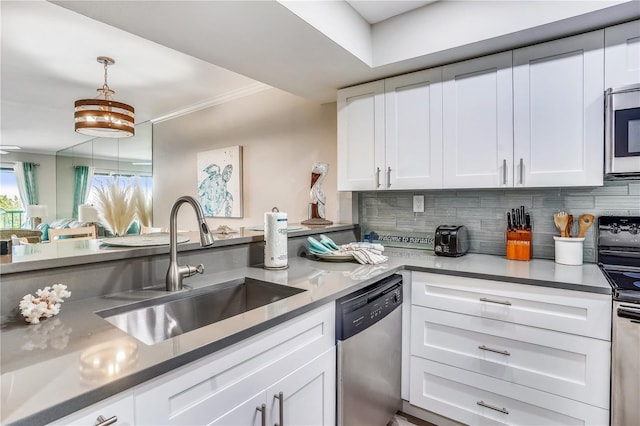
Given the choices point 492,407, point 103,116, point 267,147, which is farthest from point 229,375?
point 267,147

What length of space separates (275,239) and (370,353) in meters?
0.69

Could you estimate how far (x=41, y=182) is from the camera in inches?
297

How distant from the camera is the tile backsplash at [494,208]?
1747 mm

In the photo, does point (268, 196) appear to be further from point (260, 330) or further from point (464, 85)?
point (260, 330)

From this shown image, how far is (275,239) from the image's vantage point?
5.41ft

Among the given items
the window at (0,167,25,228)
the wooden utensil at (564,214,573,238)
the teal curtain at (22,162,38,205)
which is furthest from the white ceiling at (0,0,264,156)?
the window at (0,167,25,228)

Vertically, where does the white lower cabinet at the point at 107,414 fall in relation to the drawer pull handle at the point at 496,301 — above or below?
above

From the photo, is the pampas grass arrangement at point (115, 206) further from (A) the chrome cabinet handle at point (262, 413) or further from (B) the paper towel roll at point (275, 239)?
(A) the chrome cabinet handle at point (262, 413)

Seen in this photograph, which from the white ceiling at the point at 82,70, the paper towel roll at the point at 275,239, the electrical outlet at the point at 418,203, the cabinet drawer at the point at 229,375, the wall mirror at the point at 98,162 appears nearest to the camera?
the cabinet drawer at the point at 229,375

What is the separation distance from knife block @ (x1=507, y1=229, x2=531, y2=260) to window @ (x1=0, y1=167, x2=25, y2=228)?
935 cm

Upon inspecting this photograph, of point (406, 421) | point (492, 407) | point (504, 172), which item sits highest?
point (504, 172)

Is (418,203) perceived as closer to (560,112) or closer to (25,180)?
(560,112)

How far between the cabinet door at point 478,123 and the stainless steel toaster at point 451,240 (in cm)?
28

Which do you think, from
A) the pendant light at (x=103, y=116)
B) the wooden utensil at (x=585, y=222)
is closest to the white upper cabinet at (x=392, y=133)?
the wooden utensil at (x=585, y=222)
